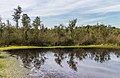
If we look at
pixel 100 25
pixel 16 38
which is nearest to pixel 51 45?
pixel 16 38

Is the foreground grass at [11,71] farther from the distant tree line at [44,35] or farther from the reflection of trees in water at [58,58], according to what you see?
the distant tree line at [44,35]

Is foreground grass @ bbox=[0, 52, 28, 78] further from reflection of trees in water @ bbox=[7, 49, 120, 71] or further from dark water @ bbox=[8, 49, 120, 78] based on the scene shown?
reflection of trees in water @ bbox=[7, 49, 120, 71]

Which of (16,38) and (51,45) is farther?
(51,45)

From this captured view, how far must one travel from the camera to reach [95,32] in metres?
172

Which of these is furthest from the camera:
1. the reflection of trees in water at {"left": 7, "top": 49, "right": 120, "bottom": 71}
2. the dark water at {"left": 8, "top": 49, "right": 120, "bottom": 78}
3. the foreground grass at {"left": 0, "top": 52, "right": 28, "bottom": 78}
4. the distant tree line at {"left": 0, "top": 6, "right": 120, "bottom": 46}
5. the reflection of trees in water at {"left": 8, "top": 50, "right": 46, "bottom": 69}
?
the distant tree line at {"left": 0, "top": 6, "right": 120, "bottom": 46}

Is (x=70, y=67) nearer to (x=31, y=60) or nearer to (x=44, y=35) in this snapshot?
(x=31, y=60)

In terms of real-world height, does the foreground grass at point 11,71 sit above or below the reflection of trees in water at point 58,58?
above

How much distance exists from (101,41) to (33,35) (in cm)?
4560

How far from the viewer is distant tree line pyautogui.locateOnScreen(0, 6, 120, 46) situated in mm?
130000

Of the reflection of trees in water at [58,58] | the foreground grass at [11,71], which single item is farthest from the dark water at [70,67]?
the foreground grass at [11,71]

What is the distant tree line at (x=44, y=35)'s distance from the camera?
5118 inches

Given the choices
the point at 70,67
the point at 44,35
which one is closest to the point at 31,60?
the point at 70,67

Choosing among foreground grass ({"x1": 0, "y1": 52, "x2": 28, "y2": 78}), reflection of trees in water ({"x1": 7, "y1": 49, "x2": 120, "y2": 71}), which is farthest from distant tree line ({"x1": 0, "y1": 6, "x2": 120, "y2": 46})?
foreground grass ({"x1": 0, "y1": 52, "x2": 28, "y2": 78})

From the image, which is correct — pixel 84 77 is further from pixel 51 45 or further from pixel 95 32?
pixel 95 32
